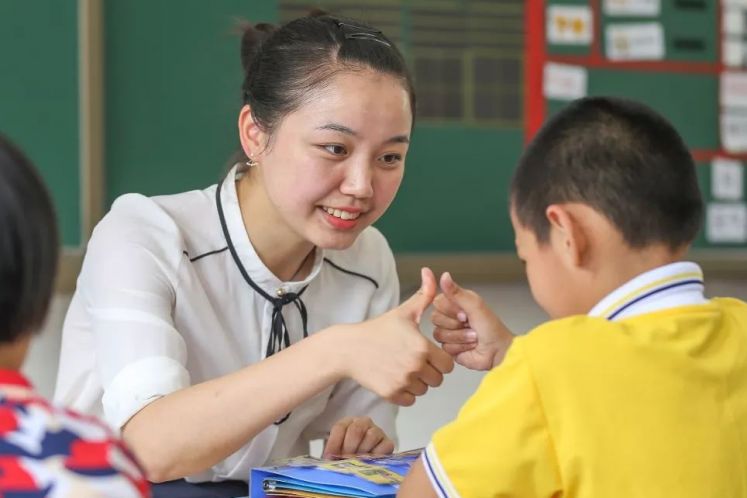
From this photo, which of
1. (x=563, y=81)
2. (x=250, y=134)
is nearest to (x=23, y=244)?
(x=250, y=134)

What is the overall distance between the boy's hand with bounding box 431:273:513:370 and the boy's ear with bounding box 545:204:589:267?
263 mm

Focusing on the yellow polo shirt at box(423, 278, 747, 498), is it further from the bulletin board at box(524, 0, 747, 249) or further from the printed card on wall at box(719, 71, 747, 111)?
the printed card on wall at box(719, 71, 747, 111)

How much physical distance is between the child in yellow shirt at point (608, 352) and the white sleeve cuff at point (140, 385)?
1.53 feet

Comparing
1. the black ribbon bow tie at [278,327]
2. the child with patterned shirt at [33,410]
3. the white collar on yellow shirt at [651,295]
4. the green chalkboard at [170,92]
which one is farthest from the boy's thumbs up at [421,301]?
the green chalkboard at [170,92]

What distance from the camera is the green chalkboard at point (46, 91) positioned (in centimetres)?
228

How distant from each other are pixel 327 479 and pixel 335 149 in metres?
0.54

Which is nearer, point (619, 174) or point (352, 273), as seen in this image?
point (619, 174)

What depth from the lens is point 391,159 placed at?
1669 mm

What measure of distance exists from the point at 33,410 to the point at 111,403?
0.75 meters

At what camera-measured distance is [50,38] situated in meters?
2.31

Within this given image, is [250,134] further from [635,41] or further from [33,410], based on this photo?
[635,41]

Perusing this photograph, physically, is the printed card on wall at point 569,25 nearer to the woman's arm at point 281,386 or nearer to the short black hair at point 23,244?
the woman's arm at point 281,386

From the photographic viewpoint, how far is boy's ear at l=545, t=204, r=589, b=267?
3.94 ft

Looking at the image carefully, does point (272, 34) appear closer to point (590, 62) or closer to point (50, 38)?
point (50, 38)
